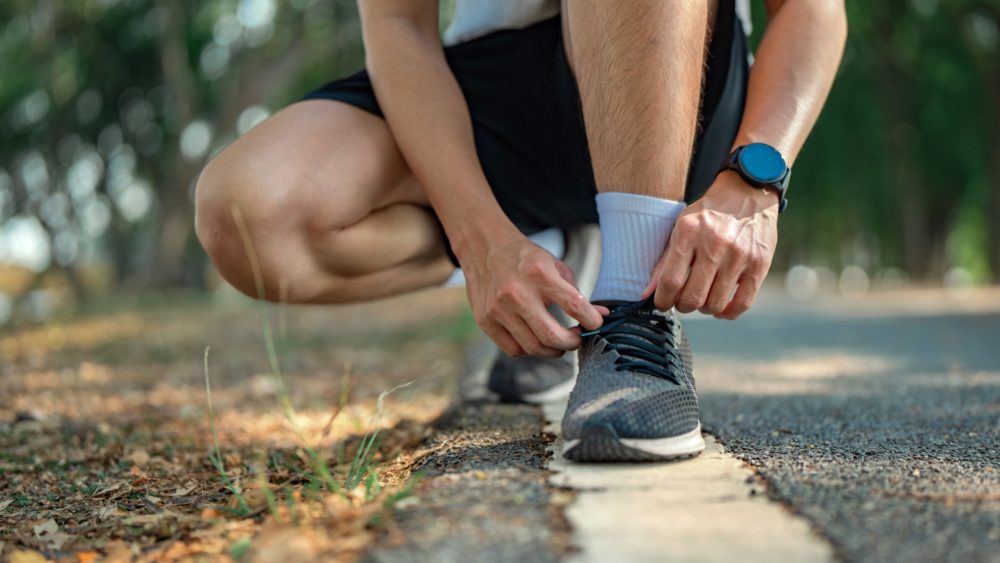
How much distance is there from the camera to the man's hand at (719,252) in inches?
58.1

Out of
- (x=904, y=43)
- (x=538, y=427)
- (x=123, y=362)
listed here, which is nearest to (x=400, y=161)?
(x=538, y=427)

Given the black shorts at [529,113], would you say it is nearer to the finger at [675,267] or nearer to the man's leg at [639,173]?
the man's leg at [639,173]

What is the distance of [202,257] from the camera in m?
17.3

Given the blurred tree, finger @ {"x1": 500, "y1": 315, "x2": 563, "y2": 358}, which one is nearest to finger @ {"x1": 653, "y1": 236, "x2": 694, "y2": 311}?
finger @ {"x1": 500, "y1": 315, "x2": 563, "y2": 358}

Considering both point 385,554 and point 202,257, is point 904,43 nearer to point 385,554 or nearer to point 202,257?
point 202,257

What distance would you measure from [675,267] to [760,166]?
0.86 feet

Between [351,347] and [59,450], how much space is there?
244 centimetres

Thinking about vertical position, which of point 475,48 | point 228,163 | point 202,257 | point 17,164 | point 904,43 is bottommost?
point 202,257

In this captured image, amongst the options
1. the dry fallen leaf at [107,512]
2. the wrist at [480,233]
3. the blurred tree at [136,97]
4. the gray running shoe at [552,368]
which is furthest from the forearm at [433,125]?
the blurred tree at [136,97]

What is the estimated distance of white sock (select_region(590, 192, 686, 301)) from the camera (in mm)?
1578

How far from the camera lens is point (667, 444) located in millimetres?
1420

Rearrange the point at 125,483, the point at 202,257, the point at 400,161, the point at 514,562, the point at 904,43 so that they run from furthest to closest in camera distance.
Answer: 1. the point at 202,257
2. the point at 904,43
3. the point at 400,161
4. the point at 125,483
5. the point at 514,562

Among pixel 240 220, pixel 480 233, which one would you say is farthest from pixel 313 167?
pixel 480 233

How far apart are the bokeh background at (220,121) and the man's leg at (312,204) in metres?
3.87
